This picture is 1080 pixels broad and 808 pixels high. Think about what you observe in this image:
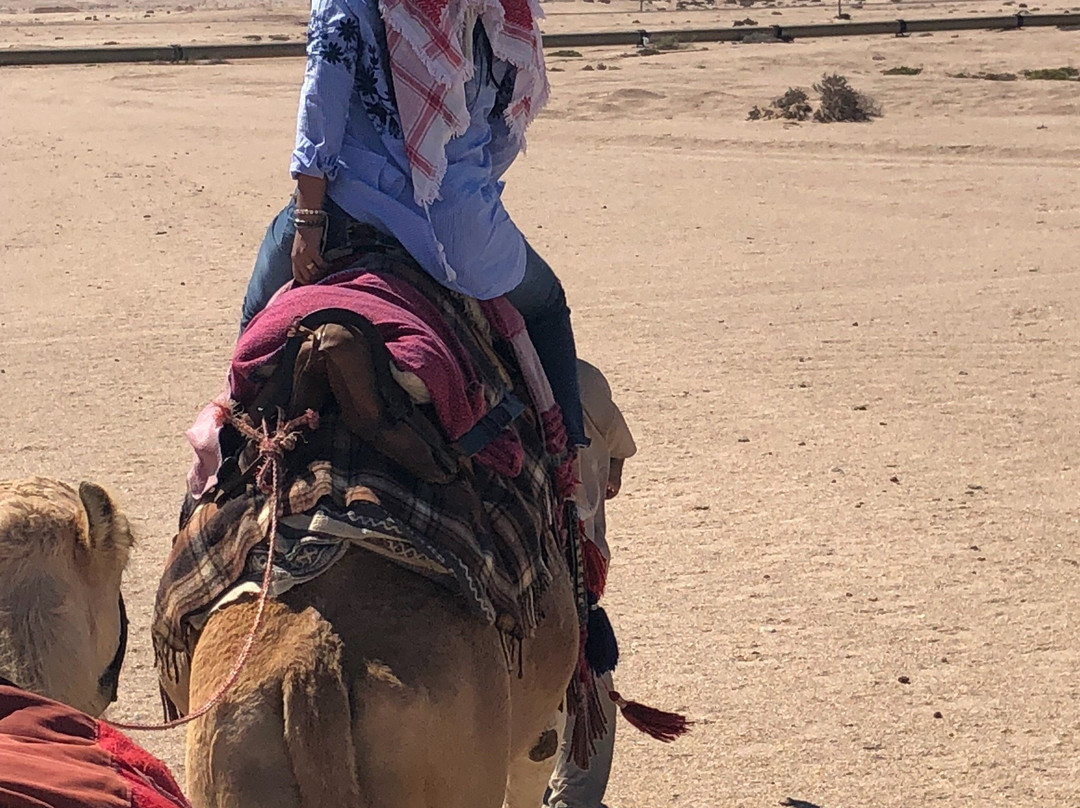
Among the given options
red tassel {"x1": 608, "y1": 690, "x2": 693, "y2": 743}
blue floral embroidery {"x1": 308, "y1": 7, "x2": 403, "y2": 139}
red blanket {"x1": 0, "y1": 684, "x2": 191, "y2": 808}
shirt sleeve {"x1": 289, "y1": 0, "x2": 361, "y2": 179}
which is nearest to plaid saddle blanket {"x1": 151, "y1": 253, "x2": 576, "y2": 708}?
shirt sleeve {"x1": 289, "y1": 0, "x2": 361, "y2": 179}

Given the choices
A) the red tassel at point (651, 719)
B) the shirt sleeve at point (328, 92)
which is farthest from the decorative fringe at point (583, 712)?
the shirt sleeve at point (328, 92)

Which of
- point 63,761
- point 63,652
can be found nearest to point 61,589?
point 63,652

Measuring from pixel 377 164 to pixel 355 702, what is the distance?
1.42 metres

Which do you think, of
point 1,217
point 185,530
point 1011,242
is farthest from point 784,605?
point 1,217

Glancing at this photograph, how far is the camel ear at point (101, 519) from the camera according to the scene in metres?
2.50

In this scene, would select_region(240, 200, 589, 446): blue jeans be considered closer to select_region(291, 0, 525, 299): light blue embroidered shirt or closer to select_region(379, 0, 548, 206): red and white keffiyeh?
select_region(291, 0, 525, 299): light blue embroidered shirt

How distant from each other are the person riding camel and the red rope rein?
0.68 m

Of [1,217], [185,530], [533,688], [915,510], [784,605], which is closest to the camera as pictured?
[185,530]

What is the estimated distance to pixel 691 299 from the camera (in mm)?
11875

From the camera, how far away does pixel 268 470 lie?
2.98 metres

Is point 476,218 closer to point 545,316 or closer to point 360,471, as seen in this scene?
point 545,316

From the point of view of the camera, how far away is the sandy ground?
5.64 meters

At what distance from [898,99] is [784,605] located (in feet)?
63.0

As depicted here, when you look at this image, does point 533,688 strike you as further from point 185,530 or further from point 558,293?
point 558,293
